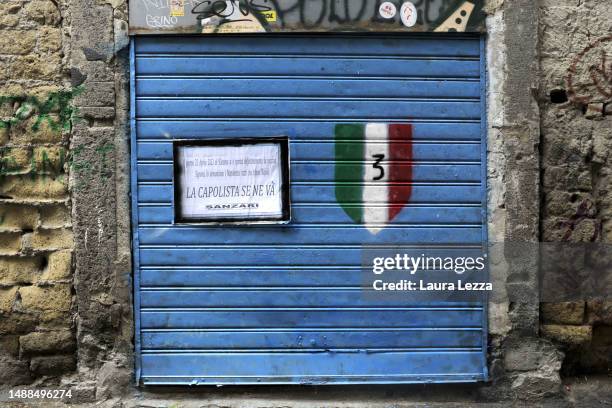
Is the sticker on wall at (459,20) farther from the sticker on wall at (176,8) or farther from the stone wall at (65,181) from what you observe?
the stone wall at (65,181)

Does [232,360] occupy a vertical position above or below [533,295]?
below

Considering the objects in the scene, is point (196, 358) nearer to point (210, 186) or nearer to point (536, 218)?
point (210, 186)

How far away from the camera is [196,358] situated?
4438mm

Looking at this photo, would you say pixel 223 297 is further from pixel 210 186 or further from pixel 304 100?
pixel 304 100

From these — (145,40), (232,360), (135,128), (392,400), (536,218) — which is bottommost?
(392,400)

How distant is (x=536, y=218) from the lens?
14.6 ft

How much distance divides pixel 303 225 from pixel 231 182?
59 centimetres

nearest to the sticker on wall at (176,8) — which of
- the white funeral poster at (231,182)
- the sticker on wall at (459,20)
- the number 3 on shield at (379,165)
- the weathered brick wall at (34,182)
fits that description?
the weathered brick wall at (34,182)

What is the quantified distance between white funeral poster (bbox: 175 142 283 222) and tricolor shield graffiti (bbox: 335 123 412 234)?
1.51 ft

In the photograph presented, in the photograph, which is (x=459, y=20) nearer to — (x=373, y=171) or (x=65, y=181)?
(x=373, y=171)

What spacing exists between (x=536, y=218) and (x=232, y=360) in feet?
7.77

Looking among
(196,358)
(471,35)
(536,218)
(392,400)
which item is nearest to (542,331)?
(536,218)

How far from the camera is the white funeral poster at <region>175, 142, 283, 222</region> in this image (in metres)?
4.43

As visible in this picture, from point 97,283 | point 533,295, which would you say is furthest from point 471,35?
point 97,283
